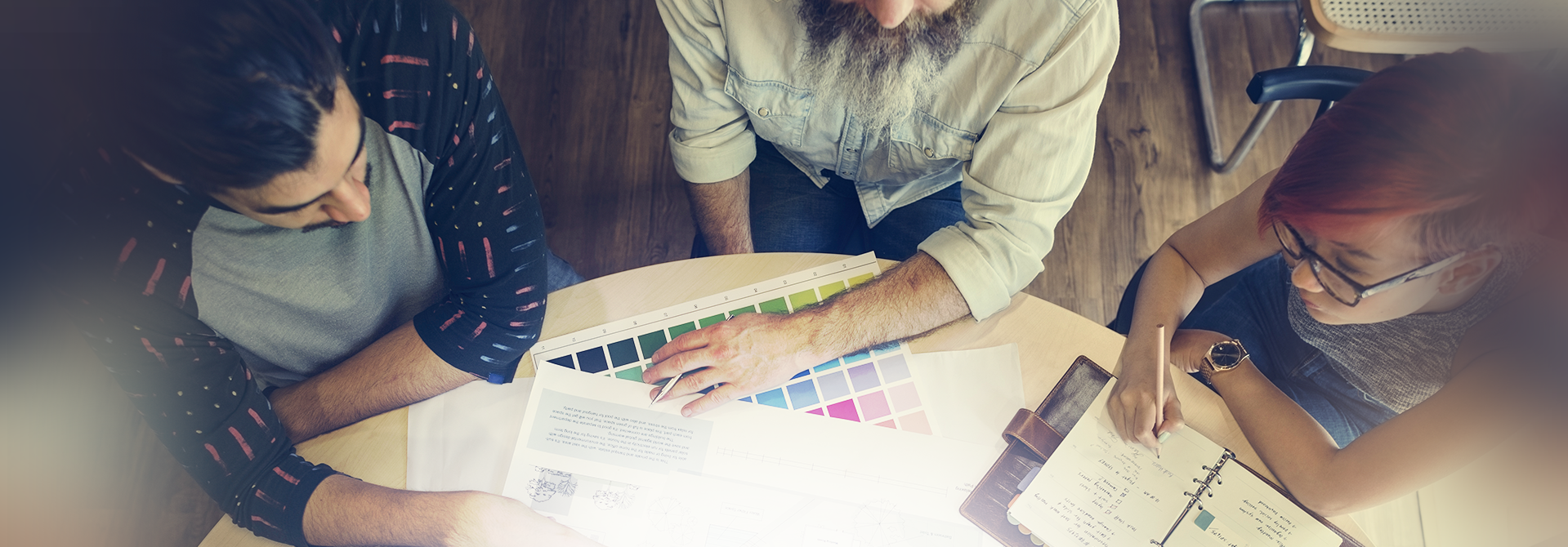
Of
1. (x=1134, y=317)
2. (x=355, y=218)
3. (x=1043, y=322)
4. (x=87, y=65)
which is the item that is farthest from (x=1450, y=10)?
Result: (x=87, y=65)

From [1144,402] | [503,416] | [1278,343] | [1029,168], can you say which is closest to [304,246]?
[503,416]

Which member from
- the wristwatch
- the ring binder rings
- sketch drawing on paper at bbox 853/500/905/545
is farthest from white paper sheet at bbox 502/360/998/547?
the wristwatch

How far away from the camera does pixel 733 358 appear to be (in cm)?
91

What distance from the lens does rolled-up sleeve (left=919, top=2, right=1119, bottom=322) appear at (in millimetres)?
914

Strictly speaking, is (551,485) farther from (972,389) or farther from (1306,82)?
(1306,82)

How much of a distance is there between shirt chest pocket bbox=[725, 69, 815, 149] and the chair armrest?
0.69 meters

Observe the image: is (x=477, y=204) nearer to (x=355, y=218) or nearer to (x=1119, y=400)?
(x=355, y=218)

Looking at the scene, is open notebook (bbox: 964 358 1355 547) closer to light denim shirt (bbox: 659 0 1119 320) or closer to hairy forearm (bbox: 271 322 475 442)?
light denim shirt (bbox: 659 0 1119 320)

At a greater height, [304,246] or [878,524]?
[878,524]

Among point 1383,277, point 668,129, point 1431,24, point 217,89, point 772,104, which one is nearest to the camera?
point 217,89

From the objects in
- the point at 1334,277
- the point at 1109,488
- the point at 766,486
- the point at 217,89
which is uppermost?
the point at 1334,277

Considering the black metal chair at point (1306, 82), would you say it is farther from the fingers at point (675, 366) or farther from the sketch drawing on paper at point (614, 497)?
the sketch drawing on paper at point (614, 497)

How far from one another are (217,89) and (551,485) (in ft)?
1.73

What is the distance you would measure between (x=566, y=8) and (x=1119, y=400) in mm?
1845
